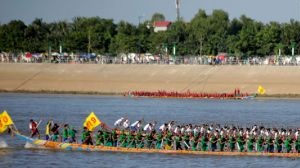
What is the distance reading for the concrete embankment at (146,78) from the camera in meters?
102

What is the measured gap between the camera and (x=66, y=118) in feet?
241

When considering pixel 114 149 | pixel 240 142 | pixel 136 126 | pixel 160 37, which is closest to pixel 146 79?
pixel 160 37

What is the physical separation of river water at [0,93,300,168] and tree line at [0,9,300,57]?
3376cm

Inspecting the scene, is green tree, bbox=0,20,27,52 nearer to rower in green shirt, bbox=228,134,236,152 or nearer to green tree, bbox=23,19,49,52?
green tree, bbox=23,19,49,52

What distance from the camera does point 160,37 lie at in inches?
5285

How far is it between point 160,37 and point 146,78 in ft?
89.8

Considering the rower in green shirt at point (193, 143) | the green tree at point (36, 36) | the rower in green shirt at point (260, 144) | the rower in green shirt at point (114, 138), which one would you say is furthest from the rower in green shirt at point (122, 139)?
the green tree at point (36, 36)

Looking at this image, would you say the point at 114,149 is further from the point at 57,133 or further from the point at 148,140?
the point at 57,133

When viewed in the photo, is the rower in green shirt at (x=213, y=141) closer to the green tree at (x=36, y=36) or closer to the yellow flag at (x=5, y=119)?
the yellow flag at (x=5, y=119)

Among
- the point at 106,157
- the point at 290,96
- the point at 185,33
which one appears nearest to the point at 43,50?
the point at 185,33

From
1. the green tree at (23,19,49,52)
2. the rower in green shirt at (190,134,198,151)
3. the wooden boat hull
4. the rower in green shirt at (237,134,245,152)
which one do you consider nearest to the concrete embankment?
the green tree at (23,19,49,52)

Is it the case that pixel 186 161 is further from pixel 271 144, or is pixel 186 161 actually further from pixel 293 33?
pixel 293 33

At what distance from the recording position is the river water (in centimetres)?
4950

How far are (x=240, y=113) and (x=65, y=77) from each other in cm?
3368
